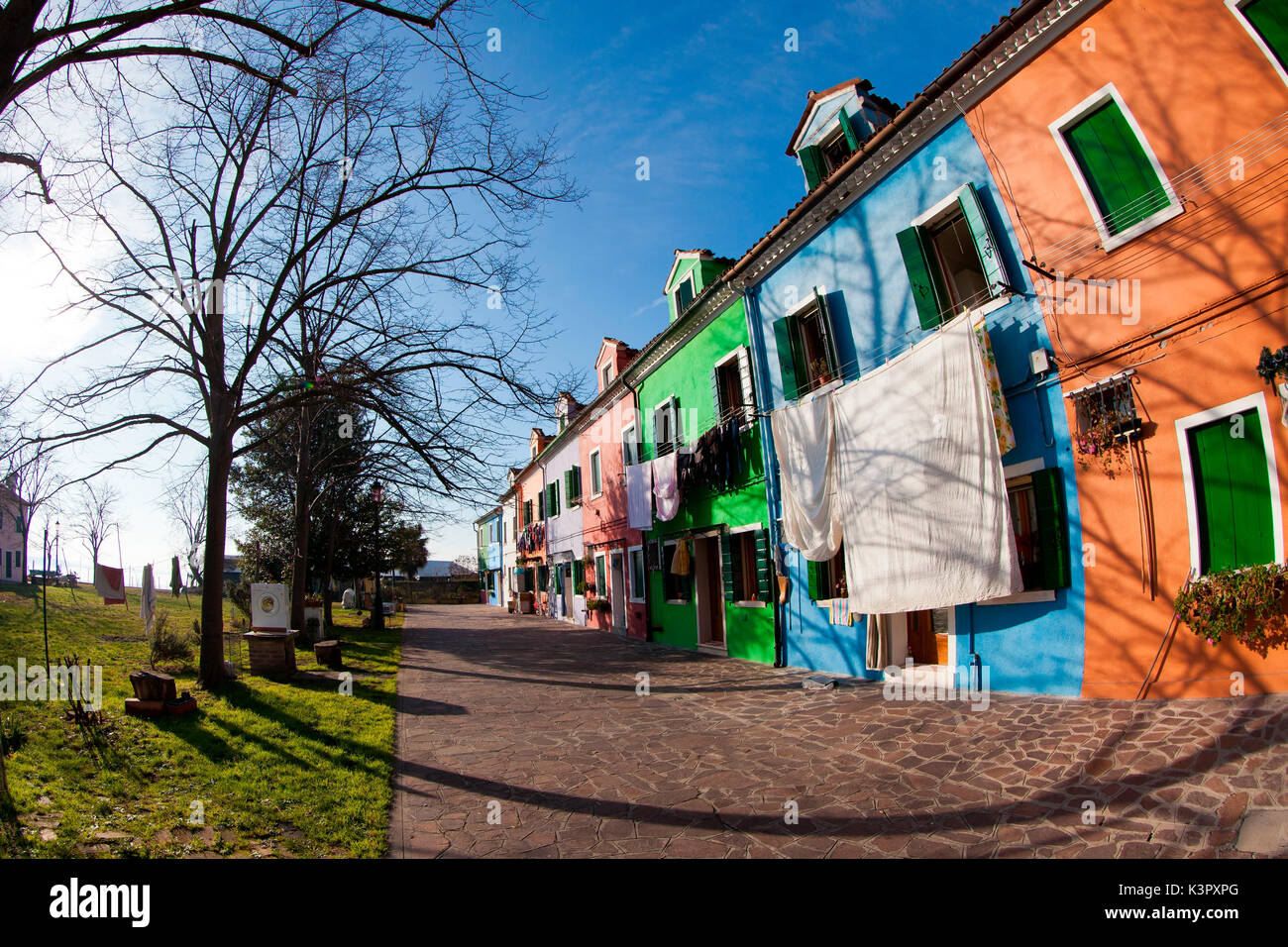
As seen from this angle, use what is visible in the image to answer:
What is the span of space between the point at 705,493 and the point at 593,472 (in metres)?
8.69

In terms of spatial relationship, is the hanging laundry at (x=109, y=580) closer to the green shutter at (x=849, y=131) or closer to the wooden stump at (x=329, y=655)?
the wooden stump at (x=329, y=655)

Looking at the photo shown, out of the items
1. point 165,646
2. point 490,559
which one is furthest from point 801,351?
point 490,559

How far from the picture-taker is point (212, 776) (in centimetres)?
531

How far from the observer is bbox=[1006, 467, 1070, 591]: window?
19.7ft

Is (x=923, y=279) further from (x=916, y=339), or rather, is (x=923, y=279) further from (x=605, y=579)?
(x=605, y=579)

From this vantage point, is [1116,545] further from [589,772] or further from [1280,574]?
[589,772]

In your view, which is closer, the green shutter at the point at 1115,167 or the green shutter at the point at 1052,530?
the green shutter at the point at 1115,167

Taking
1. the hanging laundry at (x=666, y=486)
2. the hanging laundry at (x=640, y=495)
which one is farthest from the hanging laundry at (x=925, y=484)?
the hanging laundry at (x=640, y=495)

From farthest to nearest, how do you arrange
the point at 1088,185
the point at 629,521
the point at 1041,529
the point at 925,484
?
1. the point at 629,521
2. the point at 925,484
3. the point at 1041,529
4. the point at 1088,185

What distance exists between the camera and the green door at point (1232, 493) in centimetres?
472

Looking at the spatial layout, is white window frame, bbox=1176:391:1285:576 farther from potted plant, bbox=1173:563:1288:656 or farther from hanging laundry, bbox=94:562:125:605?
→ hanging laundry, bbox=94:562:125:605

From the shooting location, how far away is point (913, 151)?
7688mm

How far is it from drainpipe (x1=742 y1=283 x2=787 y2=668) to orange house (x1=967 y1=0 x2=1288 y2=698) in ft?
16.0

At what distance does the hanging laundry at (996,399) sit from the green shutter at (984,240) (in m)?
0.62
